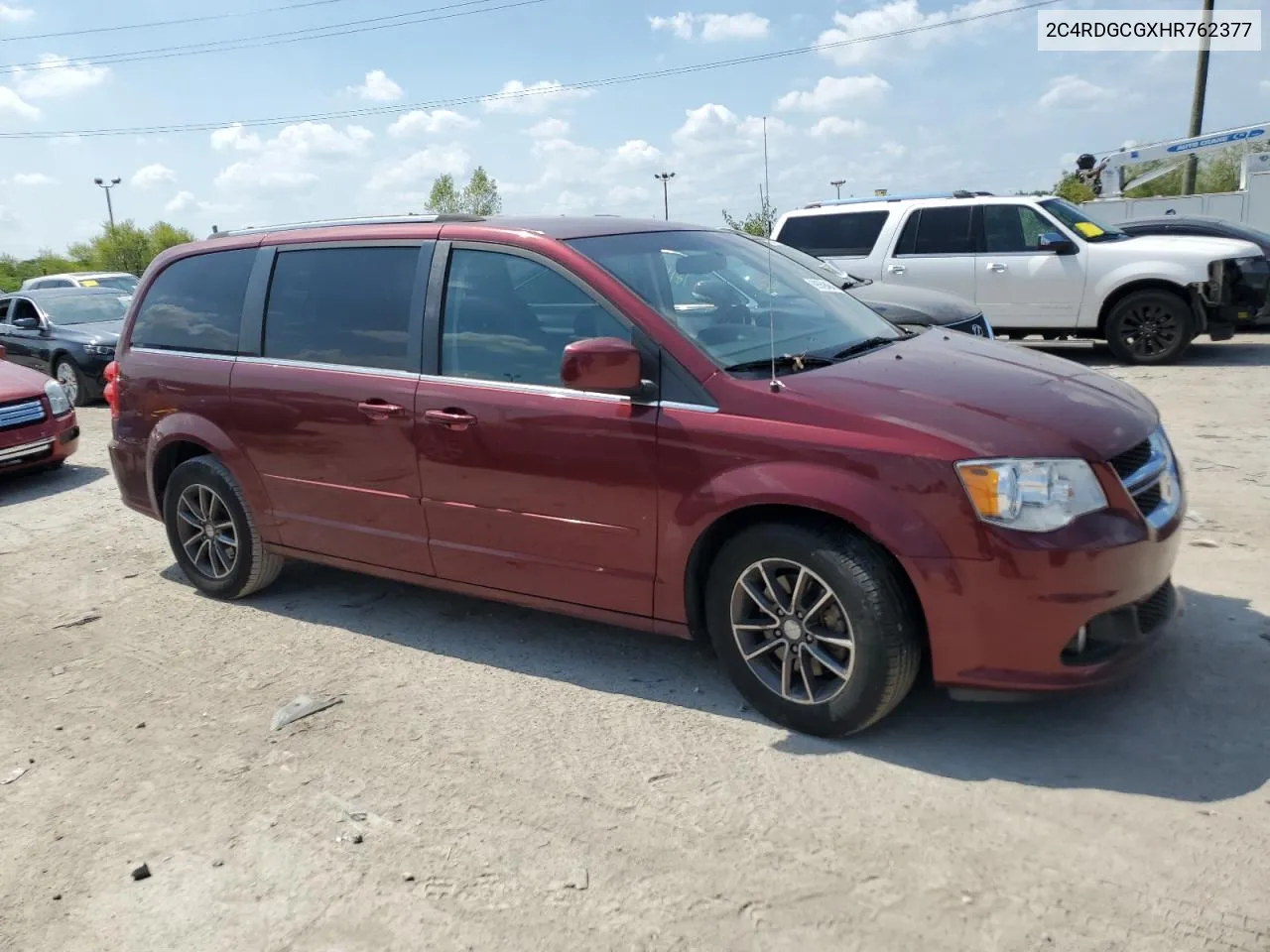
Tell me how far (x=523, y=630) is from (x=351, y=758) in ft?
4.10

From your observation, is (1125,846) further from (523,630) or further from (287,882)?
(523,630)

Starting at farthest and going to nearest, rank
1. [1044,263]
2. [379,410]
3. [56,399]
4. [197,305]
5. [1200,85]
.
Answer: [1200,85] < [1044,263] < [56,399] < [197,305] < [379,410]

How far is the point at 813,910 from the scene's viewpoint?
2.72 m

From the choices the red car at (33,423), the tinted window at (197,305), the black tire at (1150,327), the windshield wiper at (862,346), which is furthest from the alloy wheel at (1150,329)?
the red car at (33,423)

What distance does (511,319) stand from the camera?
4.21m

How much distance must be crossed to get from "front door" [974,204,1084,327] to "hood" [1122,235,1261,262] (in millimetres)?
604

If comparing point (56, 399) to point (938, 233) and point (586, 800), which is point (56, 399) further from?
point (938, 233)

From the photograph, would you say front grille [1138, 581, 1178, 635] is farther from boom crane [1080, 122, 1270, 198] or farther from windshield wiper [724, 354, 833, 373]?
boom crane [1080, 122, 1270, 198]

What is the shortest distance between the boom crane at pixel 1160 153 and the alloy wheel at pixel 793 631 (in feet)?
63.8

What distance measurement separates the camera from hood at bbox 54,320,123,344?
536 inches

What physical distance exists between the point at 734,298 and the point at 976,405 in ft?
3.86

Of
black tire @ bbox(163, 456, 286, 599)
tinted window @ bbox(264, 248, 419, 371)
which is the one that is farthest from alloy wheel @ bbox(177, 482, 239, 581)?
tinted window @ bbox(264, 248, 419, 371)

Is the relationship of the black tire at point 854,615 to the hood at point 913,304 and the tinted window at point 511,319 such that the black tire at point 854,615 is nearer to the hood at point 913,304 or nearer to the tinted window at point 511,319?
the tinted window at point 511,319

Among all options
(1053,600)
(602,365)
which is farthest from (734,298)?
(1053,600)
